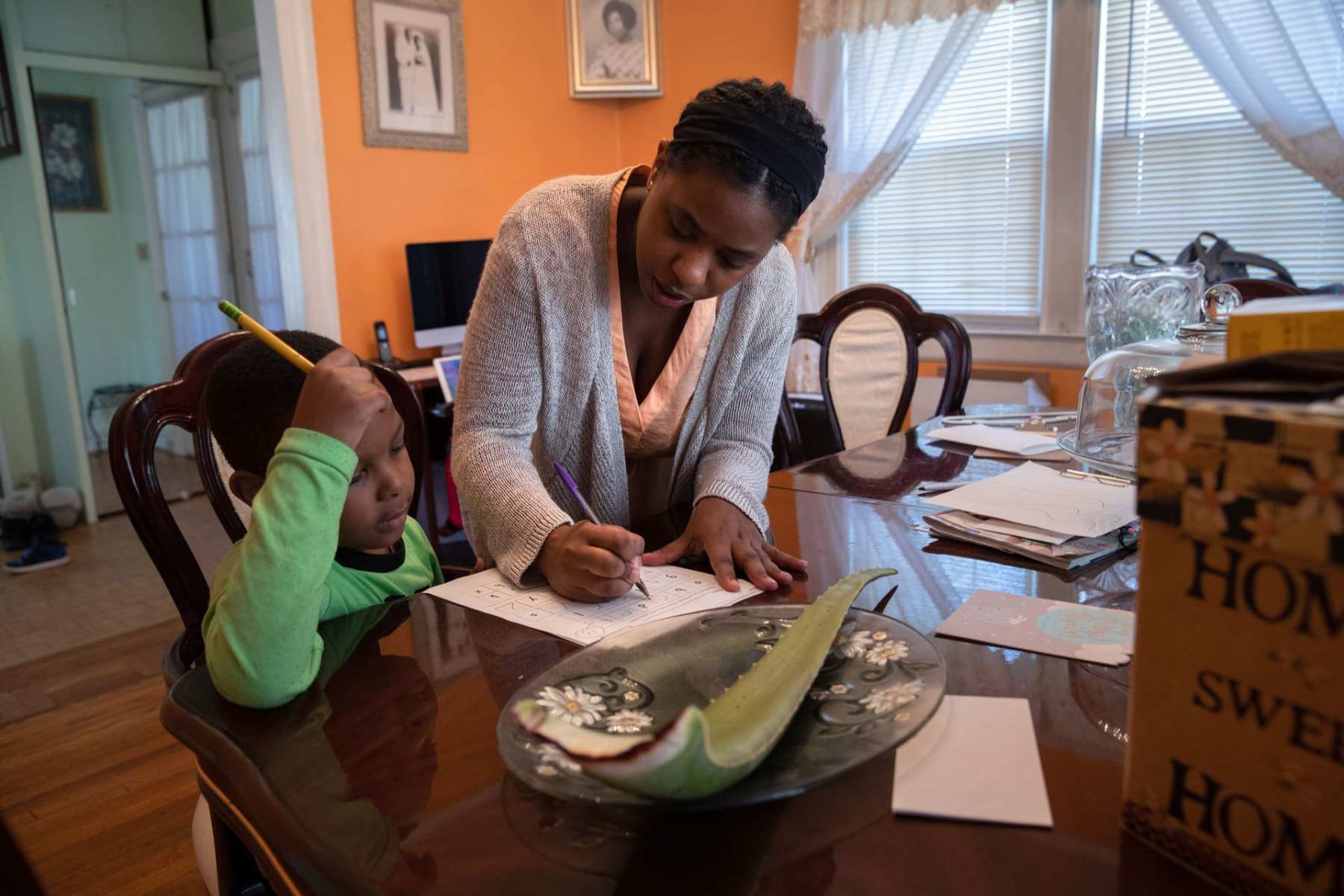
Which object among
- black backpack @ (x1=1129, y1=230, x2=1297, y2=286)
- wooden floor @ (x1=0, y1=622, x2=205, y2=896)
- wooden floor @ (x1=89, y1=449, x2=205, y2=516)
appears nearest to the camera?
wooden floor @ (x1=0, y1=622, x2=205, y2=896)

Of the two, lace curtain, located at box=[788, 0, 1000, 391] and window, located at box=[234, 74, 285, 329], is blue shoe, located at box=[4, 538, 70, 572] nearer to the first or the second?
window, located at box=[234, 74, 285, 329]

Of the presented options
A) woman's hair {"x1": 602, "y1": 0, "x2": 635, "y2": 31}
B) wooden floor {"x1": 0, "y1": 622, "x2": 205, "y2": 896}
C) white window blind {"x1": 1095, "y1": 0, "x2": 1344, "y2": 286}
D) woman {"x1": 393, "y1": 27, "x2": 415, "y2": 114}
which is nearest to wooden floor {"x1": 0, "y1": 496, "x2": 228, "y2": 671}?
wooden floor {"x1": 0, "y1": 622, "x2": 205, "y2": 896}

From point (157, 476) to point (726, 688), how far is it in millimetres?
822

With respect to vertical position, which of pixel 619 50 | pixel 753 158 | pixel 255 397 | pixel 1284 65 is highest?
pixel 619 50

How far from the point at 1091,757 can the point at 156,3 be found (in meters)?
5.85

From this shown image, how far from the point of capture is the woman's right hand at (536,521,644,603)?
94 cm

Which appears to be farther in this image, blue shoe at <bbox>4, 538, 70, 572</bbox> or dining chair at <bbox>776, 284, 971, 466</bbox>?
blue shoe at <bbox>4, 538, 70, 572</bbox>

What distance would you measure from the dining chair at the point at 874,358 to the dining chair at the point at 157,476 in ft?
4.17

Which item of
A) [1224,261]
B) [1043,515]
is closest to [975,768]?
[1043,515]

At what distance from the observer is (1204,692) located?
0.47 meters

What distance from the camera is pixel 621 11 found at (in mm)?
4227

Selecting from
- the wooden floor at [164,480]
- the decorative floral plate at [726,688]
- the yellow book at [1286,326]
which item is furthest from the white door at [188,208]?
the yellow book at [1286,326]

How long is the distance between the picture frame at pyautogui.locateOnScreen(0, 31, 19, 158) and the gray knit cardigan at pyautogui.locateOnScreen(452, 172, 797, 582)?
411cm

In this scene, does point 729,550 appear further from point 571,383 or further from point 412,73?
point 412,73
